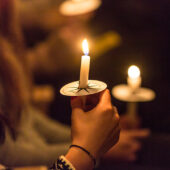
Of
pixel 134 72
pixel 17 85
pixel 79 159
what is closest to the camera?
pixel 79 159

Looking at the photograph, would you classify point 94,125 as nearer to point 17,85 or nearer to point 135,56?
point 17,85

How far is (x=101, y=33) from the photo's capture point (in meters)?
2.17

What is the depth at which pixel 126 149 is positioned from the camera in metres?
1.15

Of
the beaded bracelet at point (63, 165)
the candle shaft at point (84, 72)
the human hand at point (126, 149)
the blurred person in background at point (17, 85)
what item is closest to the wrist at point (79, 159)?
the beaded bracelet at point (63, 165)

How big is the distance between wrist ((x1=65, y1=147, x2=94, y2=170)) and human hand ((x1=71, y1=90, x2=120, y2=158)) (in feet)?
0.05

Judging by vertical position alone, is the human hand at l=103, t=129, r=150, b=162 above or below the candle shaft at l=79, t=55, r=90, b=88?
below

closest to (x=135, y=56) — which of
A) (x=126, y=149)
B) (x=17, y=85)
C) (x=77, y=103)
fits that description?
(x=126, y=149)

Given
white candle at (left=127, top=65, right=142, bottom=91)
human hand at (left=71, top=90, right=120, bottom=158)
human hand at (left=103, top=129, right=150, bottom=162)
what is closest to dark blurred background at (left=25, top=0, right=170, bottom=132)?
human hand at (left=103, top=129, right=150, bottom=162)

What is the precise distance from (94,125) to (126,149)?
0.57 metres

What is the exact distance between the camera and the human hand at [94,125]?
24.7 inches

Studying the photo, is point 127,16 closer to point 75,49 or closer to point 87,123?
point 75,49

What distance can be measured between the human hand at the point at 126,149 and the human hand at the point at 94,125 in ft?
1.71

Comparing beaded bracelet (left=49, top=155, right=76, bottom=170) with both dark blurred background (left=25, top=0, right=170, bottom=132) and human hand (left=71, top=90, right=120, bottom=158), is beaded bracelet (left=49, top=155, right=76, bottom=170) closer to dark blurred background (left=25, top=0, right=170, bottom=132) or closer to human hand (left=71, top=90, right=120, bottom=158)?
human hand (left=71, top=90, right=120, bottom=158)

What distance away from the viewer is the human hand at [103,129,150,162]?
1139 millimetres
